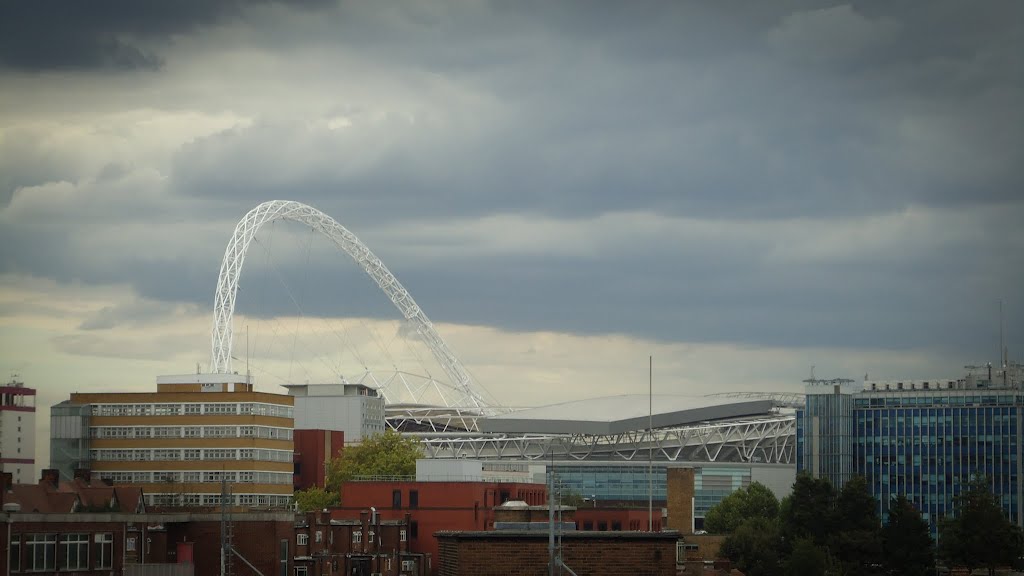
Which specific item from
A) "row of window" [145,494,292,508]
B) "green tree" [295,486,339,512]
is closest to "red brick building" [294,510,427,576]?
"row of window" [145,494,292,508]

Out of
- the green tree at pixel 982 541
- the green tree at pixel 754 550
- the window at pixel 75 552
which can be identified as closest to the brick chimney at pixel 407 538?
the green tree at pixel 754 550

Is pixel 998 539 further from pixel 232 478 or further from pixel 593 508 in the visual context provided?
pixel 232 478

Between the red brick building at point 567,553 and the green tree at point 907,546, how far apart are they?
262ft

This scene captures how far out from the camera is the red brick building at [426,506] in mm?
149375

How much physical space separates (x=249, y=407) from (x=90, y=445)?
1828 cm

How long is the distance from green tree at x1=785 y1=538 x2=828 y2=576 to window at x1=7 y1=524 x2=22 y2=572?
60.4 m

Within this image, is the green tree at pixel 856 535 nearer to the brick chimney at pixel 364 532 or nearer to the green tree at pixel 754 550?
the green tree at pixel 754 550

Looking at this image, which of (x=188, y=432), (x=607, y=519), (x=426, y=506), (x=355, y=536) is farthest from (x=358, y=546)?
(x=188, y=432)

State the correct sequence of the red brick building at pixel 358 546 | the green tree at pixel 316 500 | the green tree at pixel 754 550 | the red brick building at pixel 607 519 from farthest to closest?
the green tree at pixel 316 500 → the red brick building at pixel 607 519 → the green tree at pixel 754 550 → the red brick building at pixel 358 546

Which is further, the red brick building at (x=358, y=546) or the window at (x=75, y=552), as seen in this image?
the red brick building at (x=358, y=546)

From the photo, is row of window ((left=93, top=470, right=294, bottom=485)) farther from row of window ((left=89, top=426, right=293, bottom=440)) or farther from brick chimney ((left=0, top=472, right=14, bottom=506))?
brick chimney ((left=0, top=472, right=14, bottom=506))

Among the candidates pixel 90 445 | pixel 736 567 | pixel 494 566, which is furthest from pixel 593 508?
pixel 494 566

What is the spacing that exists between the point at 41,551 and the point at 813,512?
72343mm

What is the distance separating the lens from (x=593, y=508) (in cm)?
16212
